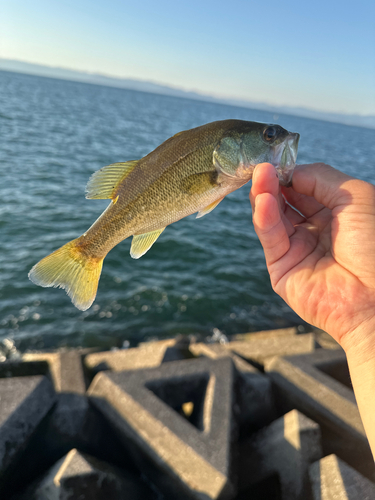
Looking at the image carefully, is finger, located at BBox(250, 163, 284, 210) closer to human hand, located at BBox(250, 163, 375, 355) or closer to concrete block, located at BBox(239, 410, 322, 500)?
human hand, located at BBox(250, 163, 375, 355)

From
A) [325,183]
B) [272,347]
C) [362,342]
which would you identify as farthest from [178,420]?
[272,347]

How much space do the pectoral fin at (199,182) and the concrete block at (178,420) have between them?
2.68 m

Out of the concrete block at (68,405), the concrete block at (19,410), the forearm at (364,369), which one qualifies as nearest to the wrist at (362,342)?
the forearm at (364,369)

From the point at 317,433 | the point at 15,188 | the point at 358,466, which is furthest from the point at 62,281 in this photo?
the point at 15,188

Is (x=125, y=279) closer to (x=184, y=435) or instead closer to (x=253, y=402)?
(x=253, y=402)

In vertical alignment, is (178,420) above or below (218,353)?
above

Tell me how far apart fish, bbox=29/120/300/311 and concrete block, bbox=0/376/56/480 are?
5.60ft

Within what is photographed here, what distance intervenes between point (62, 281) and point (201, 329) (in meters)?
7.49

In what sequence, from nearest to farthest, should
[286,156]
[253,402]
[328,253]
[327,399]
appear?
[286,156]
[328,253]
[327,399]
[253,402]

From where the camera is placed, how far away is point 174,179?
2953mm

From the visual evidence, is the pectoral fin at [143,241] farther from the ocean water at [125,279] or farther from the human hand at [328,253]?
the ocean water at [125,279]

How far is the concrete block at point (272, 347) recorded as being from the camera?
6355 millimetres

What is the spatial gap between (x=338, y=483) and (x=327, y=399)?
4.33ft

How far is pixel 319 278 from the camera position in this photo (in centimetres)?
307
